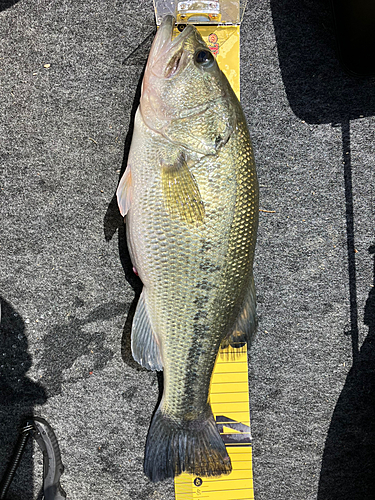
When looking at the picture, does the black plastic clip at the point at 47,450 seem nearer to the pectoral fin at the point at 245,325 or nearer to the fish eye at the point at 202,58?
the pectoral fin at the point at 245,325

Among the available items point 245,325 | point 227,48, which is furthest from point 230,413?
point 227,48

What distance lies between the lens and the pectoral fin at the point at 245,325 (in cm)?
114

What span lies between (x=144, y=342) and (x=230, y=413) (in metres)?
0.50

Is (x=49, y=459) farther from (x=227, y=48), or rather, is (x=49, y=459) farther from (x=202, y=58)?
(x=227, y=48)

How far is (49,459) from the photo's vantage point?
1.32 meters

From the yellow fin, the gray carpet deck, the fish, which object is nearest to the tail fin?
the fish

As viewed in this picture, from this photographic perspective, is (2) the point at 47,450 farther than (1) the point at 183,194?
Yes

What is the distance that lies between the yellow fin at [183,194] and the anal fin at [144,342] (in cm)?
39

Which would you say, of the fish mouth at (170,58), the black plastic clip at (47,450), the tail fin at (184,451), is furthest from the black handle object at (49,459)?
the fish mouth at (170,58)

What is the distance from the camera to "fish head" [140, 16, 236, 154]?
1004mm

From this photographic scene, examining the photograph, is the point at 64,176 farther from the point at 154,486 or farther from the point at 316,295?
Answer: the point at 154,486

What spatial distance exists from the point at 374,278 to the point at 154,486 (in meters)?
1.31

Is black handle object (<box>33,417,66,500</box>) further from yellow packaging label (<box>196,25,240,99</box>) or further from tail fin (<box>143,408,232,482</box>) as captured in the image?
yellow packaging label (<box>196,25,240,99</box>)

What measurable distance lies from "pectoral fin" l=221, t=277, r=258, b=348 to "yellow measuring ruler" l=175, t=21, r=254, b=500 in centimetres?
18
